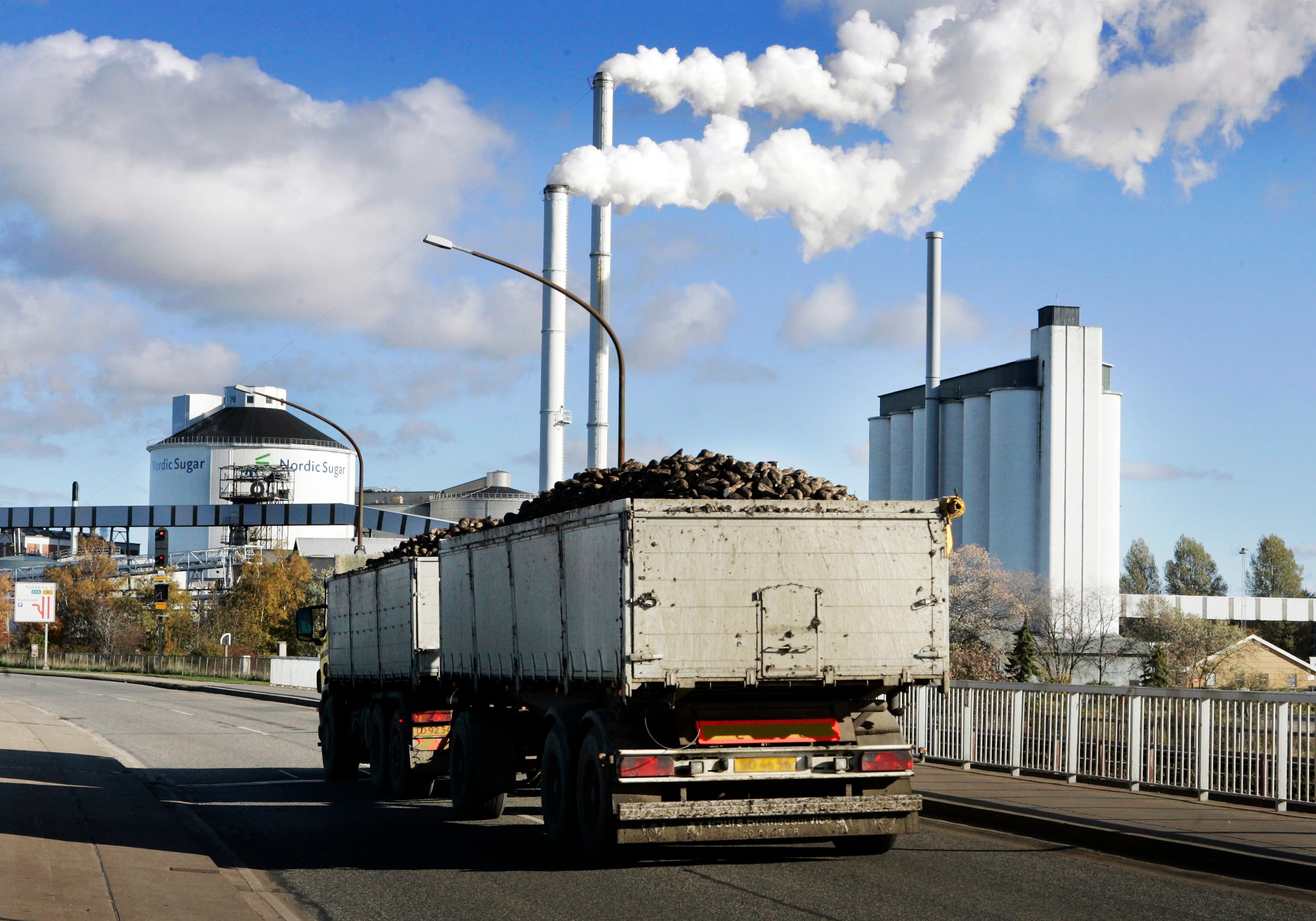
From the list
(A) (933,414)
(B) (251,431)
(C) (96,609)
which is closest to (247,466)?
(B) (251,431)

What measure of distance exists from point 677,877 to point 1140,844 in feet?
12.0

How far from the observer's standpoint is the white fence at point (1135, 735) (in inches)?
498

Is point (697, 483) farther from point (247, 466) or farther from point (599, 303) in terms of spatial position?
point (247, 466)

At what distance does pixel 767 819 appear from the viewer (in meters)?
10.2

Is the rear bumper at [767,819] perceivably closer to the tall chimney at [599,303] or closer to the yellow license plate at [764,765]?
the yellow license plate at [764,765]

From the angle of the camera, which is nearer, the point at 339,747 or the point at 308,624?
the point at 339,747

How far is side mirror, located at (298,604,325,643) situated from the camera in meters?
22.1

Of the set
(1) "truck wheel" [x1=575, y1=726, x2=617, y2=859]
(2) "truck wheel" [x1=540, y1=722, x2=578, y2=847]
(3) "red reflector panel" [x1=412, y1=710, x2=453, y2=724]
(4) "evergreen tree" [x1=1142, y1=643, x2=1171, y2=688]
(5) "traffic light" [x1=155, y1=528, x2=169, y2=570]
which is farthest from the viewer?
(4) "evergreen tree" [x1=1142, y1=643, x2=1171, y2=688]

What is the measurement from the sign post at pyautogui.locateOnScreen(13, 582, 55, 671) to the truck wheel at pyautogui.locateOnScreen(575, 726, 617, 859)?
66.9m

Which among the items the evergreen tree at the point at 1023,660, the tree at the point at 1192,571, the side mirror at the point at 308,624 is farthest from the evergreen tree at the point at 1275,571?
the side mirror at the point at 308,624

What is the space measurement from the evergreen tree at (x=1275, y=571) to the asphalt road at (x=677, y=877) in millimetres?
134078

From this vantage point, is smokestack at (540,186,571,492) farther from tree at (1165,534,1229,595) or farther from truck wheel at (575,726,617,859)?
tree at (1165,534,1229,595)

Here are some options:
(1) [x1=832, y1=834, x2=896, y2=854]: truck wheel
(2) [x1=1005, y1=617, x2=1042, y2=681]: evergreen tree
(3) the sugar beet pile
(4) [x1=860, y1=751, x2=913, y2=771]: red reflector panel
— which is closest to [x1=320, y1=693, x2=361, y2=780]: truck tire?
(3) the sugar beet pile

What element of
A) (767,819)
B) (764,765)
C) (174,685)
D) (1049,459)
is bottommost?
(174,685)
